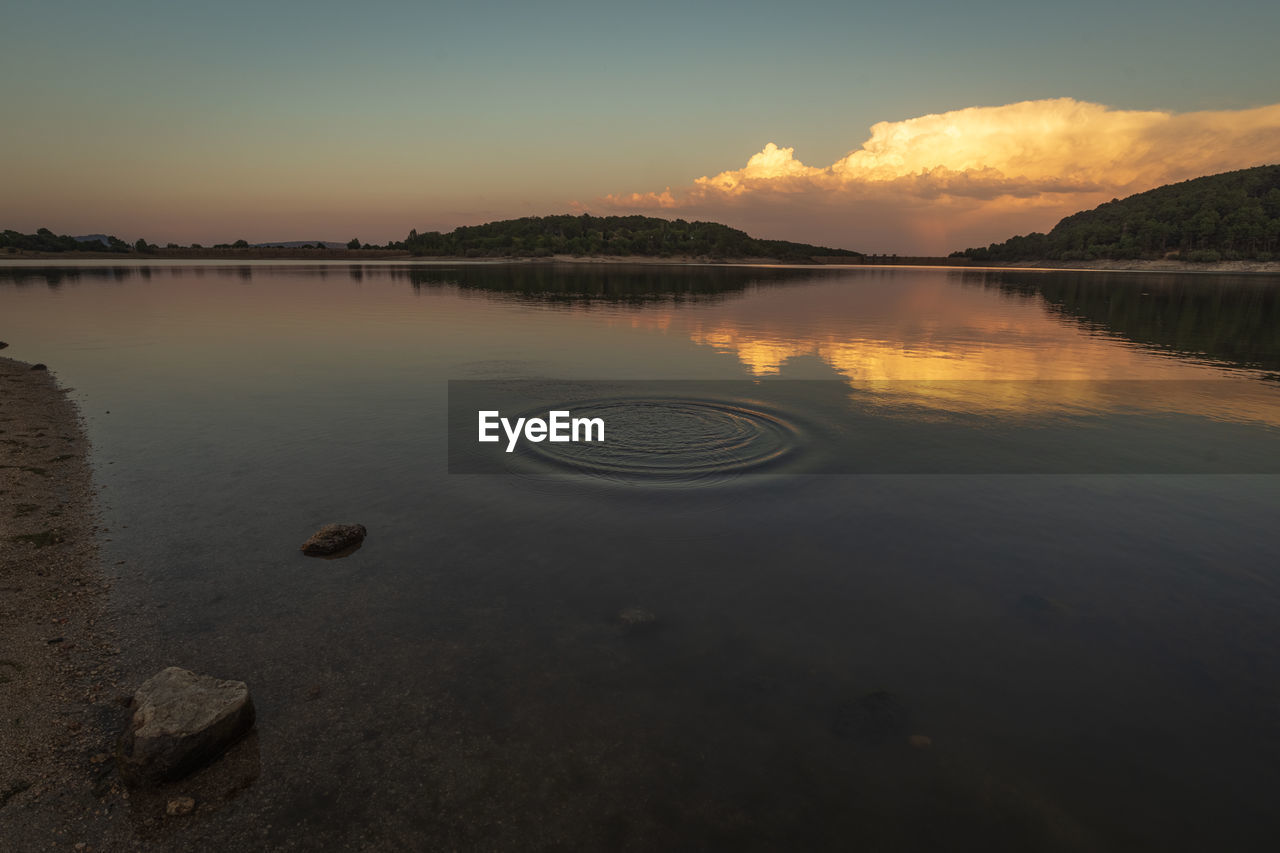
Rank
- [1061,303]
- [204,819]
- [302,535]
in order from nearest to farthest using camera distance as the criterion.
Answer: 1. [204,819]
2. [302,535]
3. [1061,303]

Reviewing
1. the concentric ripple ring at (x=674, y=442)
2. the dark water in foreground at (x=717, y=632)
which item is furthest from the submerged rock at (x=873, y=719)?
the concentric ripple ring at (x=674, y=442)

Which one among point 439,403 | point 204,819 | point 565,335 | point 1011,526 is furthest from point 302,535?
point 565,335

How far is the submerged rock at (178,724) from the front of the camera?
674 centimetres

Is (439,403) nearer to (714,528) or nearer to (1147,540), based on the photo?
(714,528)

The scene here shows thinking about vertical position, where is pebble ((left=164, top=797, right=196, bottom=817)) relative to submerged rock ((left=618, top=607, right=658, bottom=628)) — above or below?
below

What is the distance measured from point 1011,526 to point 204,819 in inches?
593

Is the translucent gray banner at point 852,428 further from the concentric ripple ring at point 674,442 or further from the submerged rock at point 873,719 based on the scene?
the submerged rock at point 873,719

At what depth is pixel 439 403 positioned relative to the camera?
2394 cm

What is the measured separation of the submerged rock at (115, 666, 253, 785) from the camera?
22.1ft

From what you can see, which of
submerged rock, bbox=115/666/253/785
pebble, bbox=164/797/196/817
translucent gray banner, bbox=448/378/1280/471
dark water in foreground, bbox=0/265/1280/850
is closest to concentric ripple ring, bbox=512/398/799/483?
translucent gray banner, bbox=448/378/1280/471

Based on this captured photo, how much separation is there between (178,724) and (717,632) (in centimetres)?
714

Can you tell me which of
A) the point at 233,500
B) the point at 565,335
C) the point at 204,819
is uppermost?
the point at 565,335

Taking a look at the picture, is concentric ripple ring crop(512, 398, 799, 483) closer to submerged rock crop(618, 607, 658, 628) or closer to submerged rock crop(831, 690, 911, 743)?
submerged rock crop(618, 607, 658, 628)

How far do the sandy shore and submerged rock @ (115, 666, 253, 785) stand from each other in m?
0.39
